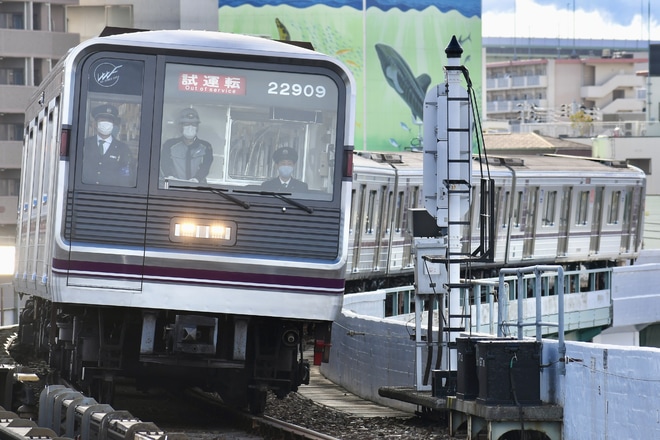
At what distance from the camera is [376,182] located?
29.5m

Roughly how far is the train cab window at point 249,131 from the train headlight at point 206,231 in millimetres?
312

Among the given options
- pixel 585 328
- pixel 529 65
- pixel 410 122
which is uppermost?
pixel 529 65

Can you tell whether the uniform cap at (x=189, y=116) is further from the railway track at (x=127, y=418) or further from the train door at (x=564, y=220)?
the train door at (x=564, y=220)

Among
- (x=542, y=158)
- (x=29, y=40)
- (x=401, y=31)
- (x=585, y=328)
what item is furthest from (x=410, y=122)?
(x=585, y=328)

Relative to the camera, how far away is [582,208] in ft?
128

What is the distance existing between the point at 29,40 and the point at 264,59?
5180 cm

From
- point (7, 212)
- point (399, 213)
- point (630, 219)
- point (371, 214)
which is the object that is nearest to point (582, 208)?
point (630, 219)

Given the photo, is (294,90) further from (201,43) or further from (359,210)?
(359,210)

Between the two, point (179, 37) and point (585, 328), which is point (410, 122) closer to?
point (585, 328)

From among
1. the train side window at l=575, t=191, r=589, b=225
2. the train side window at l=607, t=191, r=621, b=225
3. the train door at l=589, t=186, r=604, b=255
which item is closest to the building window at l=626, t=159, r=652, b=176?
the train side window at l=607, t=191, r=621, b=225

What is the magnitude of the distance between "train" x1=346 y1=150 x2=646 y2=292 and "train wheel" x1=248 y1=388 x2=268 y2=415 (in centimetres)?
1177

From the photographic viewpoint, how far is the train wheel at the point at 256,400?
585 inches

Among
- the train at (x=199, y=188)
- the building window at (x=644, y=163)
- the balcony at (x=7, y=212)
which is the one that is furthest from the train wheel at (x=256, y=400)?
the building window at (x=644, y=163)

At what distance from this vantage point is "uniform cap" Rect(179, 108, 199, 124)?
13359 mm
